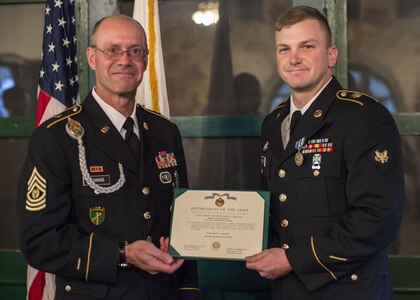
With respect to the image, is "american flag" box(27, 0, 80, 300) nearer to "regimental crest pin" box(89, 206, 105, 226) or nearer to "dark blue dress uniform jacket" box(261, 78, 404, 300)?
"regimental crest pin" box(89, 206, 105, 226)

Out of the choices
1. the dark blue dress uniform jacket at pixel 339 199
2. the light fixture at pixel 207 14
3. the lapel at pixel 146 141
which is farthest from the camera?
the light fixture at pixel 207 14

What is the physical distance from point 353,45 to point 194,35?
851mm

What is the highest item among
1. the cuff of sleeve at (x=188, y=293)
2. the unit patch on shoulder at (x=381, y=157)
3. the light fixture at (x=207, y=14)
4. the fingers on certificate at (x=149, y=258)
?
the light fixture at (x=207, y=14)

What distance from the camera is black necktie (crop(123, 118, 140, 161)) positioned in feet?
7.61

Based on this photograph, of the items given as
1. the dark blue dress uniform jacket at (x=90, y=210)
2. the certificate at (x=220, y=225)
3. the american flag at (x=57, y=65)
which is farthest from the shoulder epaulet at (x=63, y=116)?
the american flag at (x=57, y=65)

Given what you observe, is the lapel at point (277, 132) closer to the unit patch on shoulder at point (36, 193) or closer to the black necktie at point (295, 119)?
the black necktie at point (295, 119)

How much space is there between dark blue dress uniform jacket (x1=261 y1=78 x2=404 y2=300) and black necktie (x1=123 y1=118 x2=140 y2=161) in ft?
1.76

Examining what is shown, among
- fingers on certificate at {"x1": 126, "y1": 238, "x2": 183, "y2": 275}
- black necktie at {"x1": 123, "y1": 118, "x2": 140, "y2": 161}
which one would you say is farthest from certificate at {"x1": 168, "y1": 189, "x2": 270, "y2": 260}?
black necktie at {"x1": 123, "y1": 118, "x2": 140, "y2": 161}

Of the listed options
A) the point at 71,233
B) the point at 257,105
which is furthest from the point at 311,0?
the point at 71,233

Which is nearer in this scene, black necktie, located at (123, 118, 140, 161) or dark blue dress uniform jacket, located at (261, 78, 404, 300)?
dark blue dress uniform jacket, located at (261, 78, 404, 300)

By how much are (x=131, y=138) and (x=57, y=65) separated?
0.90 meters

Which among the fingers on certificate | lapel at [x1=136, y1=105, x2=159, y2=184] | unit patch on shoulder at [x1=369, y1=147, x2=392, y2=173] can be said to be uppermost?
lapel at [x1=136, y1=105, x2=159, y2=184]

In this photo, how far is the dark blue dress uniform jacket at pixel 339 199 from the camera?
2064 mm

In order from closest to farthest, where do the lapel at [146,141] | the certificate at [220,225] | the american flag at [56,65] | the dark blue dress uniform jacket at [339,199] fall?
the dark blue dress uniform jacket at [339,199], the certificate at [220,225], the lapel at [146,141], the american flag at [56,65]
